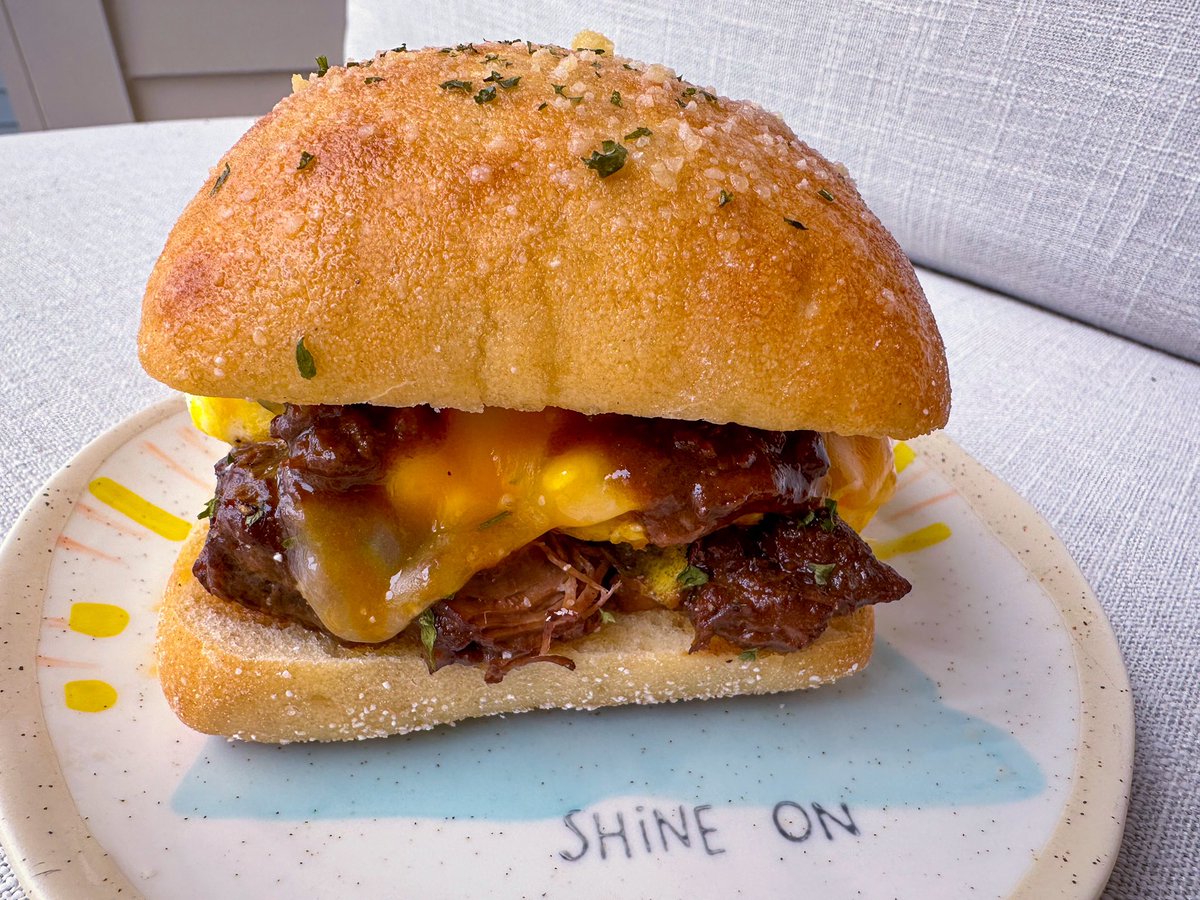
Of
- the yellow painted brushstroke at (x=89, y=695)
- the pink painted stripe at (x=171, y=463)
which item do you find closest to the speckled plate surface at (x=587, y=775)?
the yellow painted brushstroke at (x=89, y=695)

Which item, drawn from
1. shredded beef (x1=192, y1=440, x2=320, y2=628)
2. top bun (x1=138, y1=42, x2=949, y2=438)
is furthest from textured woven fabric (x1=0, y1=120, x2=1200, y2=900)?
top bun (x1=138, y1=42, x2=949, y2=438)

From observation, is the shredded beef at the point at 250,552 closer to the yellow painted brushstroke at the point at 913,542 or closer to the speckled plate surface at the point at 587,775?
the speckled plate surface at the point at 587,775

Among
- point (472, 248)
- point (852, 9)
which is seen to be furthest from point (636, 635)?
point (852, 9)

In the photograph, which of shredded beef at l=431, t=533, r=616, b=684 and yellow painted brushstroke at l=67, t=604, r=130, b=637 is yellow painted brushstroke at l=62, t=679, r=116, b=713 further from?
shredded beef at l=431, t=533, r=616, b=684

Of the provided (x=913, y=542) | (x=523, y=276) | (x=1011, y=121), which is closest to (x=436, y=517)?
(x=523, y=276)

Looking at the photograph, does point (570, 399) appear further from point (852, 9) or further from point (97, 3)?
point (97, 3)

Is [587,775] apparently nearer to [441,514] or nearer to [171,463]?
[441,514]

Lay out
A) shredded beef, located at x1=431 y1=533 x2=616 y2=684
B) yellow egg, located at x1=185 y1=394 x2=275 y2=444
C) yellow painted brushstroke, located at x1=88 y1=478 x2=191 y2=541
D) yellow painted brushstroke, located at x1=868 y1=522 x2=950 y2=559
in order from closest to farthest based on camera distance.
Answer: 1. shredded beef, located at x1=431 y1=533 x2=616 y2=684
2. yellow egg, located at x1=185 y1=394 x2=275 y2=444
3. yellow painted brushstroke, located at x1=88 y1=478 x2=191 y2=541
4. yellow painted brushstroke, located at x1=868 y1=522 x2=950 y2=559
